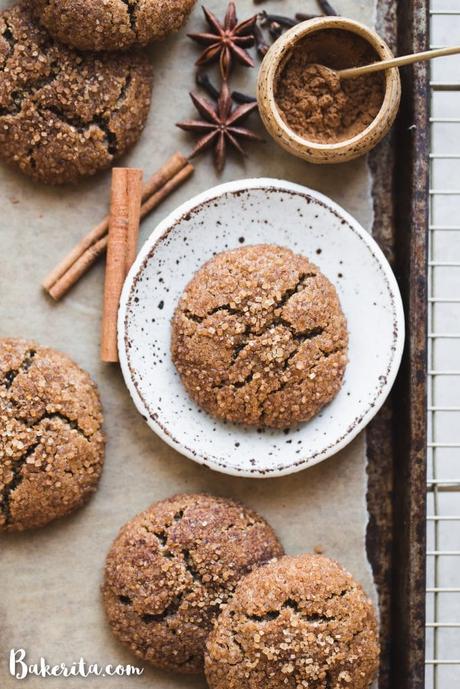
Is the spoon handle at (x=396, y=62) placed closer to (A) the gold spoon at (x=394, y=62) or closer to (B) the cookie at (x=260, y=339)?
(A) the gold spoon at (x=394, y=62)

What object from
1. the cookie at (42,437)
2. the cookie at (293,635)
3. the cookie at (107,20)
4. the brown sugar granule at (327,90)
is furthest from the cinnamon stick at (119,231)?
the cookie at (293,635)

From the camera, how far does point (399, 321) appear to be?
7.37 ft

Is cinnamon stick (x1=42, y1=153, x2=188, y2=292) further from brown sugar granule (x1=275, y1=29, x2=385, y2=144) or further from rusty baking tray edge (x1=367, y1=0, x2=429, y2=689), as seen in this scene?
rusty baking tray edge (x1=367, y1=0, x2=429, y2=689)

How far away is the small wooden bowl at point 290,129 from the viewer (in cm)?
212

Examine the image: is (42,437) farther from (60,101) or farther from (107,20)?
(107,20)

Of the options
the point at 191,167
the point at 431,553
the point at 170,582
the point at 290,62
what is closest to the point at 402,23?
the point at 290,62

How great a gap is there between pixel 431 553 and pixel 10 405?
126cm

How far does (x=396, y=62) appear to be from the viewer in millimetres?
2072

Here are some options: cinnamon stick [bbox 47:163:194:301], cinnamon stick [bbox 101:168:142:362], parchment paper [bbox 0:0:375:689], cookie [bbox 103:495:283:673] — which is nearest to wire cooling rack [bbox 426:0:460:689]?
parchment paper [bbox 0:0:375:689]

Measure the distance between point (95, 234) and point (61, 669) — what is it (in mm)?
1248

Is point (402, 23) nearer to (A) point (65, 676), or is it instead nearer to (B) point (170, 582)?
(B) point (170, 582)

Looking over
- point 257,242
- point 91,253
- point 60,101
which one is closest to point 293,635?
point 257,242

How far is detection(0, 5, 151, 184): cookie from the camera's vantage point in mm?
2178

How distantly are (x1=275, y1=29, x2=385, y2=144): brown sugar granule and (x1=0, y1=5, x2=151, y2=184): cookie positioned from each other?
42cm
